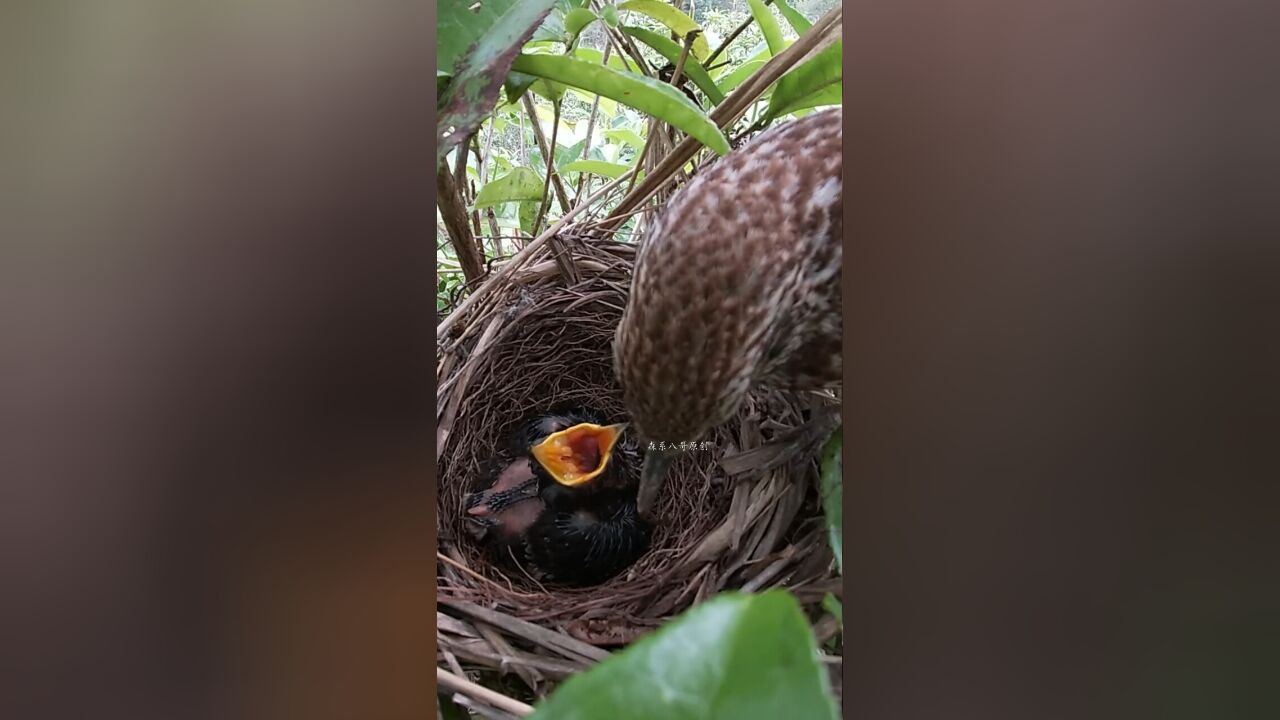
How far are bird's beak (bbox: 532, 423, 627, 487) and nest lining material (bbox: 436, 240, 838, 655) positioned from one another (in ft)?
0.08

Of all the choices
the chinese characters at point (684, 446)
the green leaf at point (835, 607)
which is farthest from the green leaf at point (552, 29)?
the green leaf at point (835, 607)

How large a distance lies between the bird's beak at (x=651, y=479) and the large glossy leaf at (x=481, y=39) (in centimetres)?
37

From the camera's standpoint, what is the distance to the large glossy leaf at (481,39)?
2.09 ft

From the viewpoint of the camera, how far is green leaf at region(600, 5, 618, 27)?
66cm

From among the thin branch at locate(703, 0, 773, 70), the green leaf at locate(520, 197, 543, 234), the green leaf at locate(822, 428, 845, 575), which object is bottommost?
the green leaf at locate(822, 428, 845, 575)

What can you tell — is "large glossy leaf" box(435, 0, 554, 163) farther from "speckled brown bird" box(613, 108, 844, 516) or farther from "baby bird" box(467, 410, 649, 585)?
"baby bird" box(467, 410, 649, 585)

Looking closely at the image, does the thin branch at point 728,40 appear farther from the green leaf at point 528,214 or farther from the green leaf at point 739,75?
the green leaf at point 528,214

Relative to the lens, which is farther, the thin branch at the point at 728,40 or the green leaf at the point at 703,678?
the thin branch at the point at 728,40

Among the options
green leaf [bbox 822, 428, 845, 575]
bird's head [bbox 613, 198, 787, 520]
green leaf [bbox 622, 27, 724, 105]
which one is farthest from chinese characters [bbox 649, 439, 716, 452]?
green leaf [bbox 622, 27, 724, 105]

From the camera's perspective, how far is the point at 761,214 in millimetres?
665
